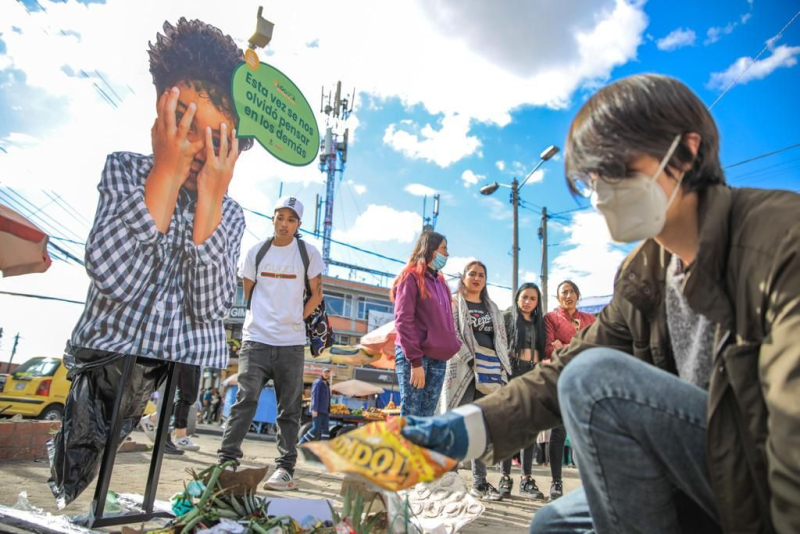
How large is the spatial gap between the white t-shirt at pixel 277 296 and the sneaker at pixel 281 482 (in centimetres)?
81

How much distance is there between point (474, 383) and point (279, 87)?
2595 mm

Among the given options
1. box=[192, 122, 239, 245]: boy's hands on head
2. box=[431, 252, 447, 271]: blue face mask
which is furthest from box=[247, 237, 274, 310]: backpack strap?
box=[431, 252, 447, 271]: blue face mask

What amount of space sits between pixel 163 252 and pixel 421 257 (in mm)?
2036

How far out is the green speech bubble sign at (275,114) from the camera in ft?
8.91

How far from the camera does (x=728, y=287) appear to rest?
1.01 meters

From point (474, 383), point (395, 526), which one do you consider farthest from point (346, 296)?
point (395, 526)

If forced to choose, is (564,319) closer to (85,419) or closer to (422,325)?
(422,325)

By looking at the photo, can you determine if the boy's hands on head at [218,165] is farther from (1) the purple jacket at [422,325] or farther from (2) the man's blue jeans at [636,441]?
(2) the man's blue jeans at [636,441]

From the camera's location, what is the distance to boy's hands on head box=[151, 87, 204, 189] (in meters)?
2.39

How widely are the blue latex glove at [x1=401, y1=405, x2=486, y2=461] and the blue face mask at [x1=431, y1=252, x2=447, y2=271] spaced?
2820 mm

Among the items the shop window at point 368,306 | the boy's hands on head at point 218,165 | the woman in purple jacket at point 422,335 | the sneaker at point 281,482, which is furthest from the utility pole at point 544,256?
the shop window at point 368,306

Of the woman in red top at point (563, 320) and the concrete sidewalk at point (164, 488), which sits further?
the woman in red top at point (563, 320)

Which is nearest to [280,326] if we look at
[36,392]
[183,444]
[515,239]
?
[183,444]

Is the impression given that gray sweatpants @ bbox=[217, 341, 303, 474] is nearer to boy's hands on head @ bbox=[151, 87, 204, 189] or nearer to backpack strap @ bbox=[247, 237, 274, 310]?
backpack strap @ bbox=[247, 237, 274, 310]
